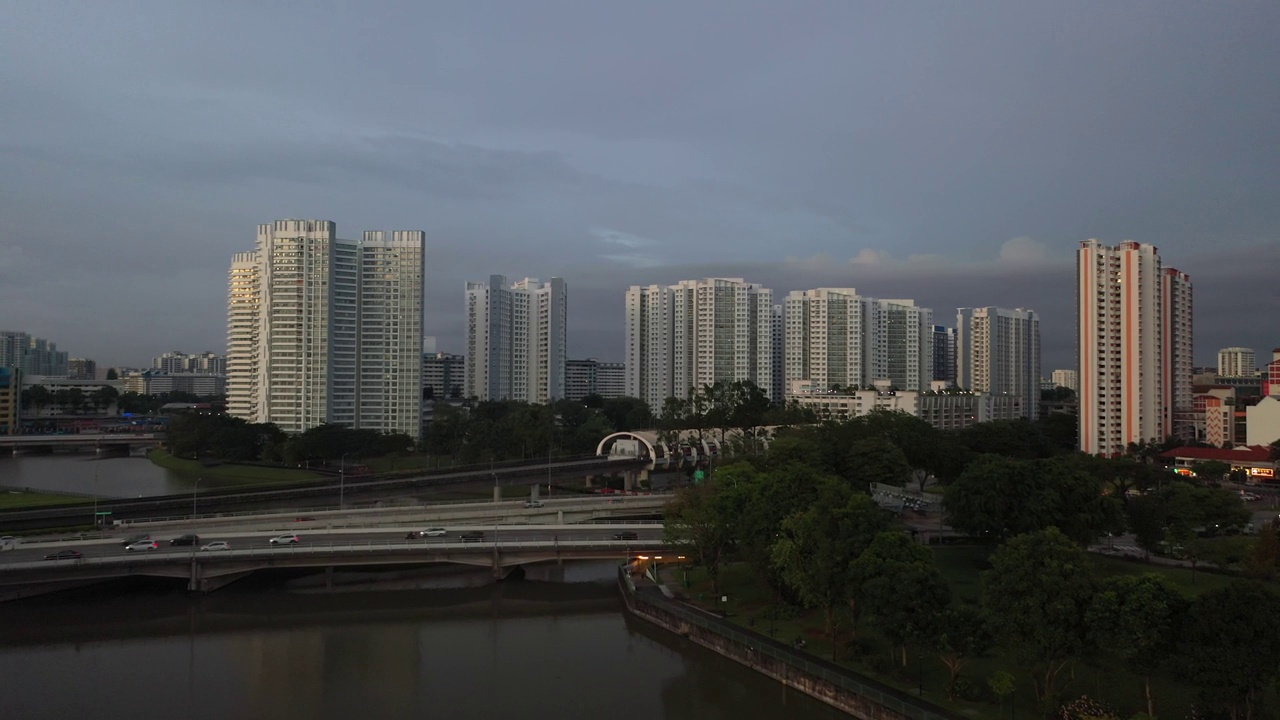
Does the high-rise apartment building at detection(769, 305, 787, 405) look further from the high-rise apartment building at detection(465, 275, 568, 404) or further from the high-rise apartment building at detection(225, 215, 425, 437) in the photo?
the high-rise apartment building at detection(225, 215, 425, 437)

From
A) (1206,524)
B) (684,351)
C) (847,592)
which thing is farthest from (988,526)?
(684,351)

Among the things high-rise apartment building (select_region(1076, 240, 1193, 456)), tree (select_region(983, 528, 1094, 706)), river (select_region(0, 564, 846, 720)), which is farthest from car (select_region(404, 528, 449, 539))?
high-rise apartment building (select_region(1076, 240, 1193, 456))

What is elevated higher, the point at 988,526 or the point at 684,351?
the point at 684,351

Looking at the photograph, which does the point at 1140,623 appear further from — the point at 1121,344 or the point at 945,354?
the point at 945,354

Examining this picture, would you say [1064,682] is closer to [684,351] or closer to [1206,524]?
[1206,524]

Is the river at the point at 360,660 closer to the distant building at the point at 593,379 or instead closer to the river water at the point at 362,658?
the river water at the point at 362,658

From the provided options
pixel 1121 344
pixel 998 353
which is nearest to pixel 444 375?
pixel 998 353
